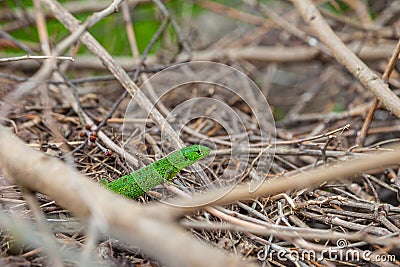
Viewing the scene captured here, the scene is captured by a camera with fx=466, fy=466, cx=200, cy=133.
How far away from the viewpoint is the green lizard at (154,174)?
6.93 feet

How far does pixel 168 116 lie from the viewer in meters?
2.79

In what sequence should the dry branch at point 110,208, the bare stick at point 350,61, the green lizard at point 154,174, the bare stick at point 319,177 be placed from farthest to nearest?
the bare stick at point 350,61
the green lizard at point 154,174
the bare stick at point 319,177
the dry branch at point 110,208

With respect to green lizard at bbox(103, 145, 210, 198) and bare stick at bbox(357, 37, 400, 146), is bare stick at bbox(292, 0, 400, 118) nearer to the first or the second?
bare stick at bbox(357, 37, 400, 146)

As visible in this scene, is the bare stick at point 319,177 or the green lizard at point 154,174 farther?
the green lizard at point 154,174

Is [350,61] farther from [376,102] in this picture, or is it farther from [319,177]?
[319,177]

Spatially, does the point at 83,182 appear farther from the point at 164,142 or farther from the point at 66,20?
the point at 66,20

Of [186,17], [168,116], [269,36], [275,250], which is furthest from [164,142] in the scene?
[269,36]

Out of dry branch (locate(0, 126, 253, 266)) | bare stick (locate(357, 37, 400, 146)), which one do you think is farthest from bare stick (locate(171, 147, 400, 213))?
bare stick (locate(357, 37, 400, 146))

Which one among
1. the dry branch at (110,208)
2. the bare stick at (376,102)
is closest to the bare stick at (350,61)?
the bare stick at (376,102)

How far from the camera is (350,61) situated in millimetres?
2613

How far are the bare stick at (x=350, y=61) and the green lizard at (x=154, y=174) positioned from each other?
975 millimetres

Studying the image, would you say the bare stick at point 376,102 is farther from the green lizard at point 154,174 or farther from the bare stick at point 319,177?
the bare stick at point 319,177

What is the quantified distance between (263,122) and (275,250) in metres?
1.25

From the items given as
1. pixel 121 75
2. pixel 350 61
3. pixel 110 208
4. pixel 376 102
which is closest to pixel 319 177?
pixel 110 208
